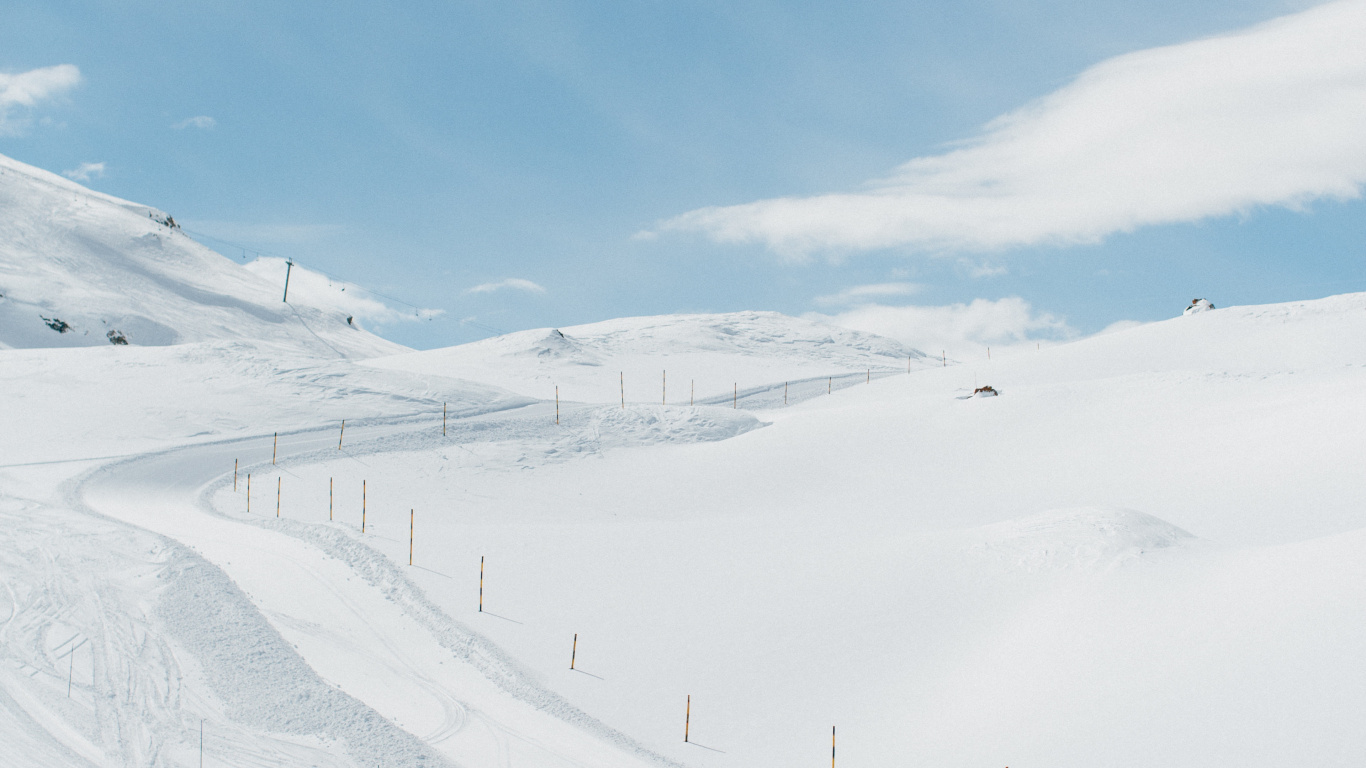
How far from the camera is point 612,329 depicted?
8825 centimetres

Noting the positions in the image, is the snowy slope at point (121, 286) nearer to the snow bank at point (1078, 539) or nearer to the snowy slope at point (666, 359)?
the snowy slope at point (666, 359)

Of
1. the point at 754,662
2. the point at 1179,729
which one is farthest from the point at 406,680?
the point at 1179,729

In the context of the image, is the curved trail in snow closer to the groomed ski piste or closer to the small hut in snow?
the groomed ski piste

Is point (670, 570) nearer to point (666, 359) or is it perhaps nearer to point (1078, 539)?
point (1078, 539)

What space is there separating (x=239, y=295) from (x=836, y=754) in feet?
363

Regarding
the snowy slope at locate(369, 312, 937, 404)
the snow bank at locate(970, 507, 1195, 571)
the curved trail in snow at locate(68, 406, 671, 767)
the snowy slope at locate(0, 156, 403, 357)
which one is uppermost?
the snowy slope at locate(0, 156, 403, 357)

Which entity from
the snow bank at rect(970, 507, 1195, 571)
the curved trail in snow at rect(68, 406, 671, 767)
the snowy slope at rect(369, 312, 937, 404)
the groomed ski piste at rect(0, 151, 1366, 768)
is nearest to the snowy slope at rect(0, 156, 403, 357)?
the snowy slope at rect(369, 312, 937, 404)

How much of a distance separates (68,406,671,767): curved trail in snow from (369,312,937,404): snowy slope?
1037 inches

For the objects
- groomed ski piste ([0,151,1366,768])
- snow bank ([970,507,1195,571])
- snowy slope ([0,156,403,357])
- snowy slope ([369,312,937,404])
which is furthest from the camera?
snowy slope ([0,156,403,357])

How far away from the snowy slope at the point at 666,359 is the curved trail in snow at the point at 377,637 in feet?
86.4

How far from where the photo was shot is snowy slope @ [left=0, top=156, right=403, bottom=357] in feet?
274

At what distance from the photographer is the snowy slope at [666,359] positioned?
57750 millimetres

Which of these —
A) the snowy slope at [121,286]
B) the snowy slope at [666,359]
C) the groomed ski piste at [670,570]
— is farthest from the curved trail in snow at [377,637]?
the snowy slope at [121,286]

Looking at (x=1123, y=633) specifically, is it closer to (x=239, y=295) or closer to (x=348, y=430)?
(x=348, y=430)
